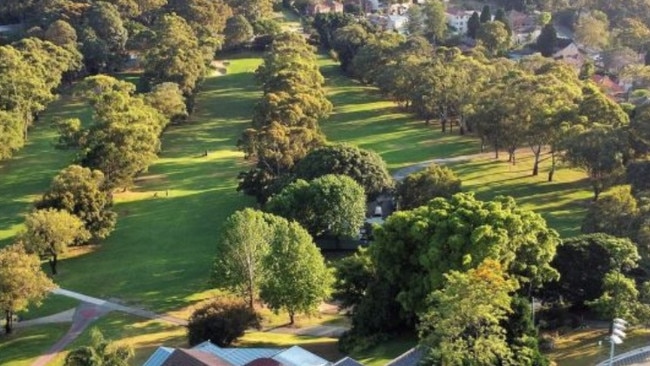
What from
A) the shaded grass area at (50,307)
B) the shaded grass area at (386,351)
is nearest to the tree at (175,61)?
the shaded grass area at (50,307)

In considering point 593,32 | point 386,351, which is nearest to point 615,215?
point 386,351

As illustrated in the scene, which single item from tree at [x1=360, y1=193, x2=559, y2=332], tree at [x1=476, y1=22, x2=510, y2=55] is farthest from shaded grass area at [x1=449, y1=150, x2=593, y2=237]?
tree at [x1=476, y1=22, x2=510, y2=55]

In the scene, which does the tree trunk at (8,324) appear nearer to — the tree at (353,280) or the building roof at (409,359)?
the tree at (353,280)

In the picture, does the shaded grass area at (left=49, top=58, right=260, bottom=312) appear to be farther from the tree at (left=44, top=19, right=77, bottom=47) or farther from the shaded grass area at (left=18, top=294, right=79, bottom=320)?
the tree at (left=44, top=19, right=77, bottom=47)

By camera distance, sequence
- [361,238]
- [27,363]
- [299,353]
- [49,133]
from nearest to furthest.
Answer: [299,353] → [27,363] → [361,238] → [49,133]

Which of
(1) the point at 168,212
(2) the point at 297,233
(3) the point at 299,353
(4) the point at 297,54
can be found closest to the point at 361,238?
(2) the point at 297,233

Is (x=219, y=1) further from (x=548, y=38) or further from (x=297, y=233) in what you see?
(x=297, y=233)

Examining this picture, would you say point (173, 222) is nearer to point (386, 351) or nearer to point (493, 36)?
point (386, 351)
